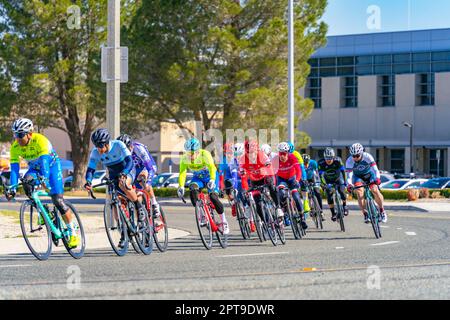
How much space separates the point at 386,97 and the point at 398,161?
4.85 meters

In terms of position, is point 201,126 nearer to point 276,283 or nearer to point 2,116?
point 2,116

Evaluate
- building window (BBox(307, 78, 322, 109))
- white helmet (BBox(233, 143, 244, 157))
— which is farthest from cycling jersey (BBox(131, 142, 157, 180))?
building window (BBox(307, 78, 322, 109))

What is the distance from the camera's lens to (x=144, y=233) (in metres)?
15.2

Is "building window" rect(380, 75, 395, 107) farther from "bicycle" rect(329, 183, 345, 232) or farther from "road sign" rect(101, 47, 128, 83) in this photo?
"road sign" rect(101, 47, 128, 83)

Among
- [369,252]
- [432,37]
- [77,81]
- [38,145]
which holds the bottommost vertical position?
[369,252]

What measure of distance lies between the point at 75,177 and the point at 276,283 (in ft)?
137

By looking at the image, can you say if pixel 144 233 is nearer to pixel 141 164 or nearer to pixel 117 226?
pixel 117 226

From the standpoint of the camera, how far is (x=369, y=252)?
15414mm

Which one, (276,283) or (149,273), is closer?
(276,283)

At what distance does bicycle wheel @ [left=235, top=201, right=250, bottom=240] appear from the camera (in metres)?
17.7

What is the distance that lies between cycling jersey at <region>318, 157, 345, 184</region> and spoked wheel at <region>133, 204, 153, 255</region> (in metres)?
7.13
